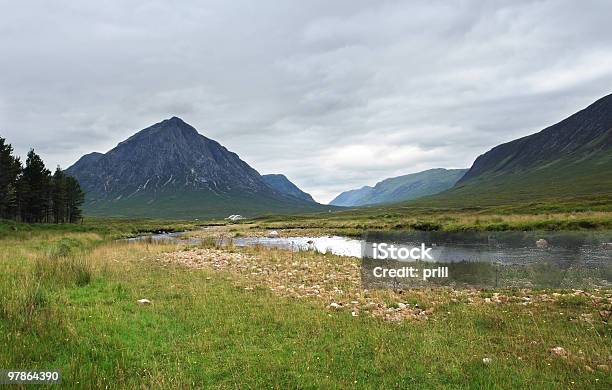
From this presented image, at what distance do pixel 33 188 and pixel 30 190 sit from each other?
9.97ft

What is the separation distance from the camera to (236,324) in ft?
38.6

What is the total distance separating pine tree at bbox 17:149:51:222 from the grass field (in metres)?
77.5

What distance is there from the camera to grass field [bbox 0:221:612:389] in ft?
26.3

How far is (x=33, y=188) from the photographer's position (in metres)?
80.4

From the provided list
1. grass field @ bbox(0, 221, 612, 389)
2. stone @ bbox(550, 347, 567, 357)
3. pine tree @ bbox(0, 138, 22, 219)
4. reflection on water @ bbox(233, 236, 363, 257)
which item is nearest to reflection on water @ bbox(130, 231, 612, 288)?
grass field @ bbox(0, 221, 612, 389)

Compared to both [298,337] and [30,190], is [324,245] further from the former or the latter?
[30,190]

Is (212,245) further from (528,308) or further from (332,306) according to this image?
(528,308)

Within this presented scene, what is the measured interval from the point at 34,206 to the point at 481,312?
9725cm

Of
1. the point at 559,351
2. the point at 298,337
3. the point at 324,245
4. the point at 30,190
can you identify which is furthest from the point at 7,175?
the point at 559,351

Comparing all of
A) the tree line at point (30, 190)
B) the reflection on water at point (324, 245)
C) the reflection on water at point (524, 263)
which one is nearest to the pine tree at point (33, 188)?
the tree line at point (30, 190)

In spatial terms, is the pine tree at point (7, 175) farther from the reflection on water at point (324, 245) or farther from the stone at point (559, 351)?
the stone at point (559, 351)

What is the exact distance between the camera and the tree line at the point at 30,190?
73.6 meters

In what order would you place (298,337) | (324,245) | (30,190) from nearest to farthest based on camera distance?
(298,337) → (324,245) → (30,190)

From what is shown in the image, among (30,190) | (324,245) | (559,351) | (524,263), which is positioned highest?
(30,190)
